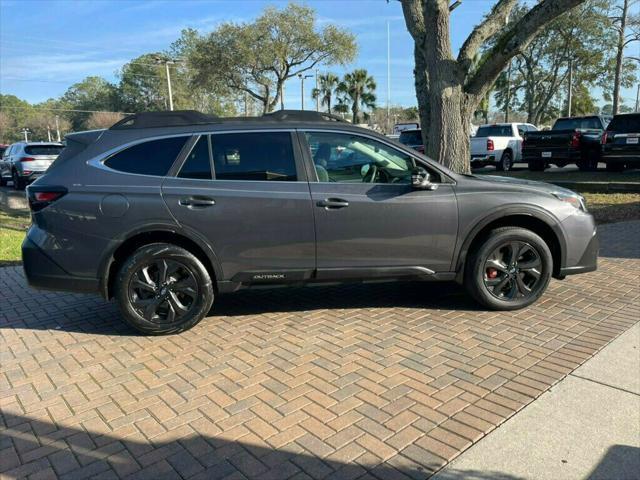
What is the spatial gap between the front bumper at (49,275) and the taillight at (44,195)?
1.12ft

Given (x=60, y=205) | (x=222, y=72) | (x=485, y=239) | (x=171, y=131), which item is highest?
(x=222, y=72)

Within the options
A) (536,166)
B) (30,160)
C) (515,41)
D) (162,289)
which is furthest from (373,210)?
(30,160)

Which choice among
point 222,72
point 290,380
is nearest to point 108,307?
point 290,380

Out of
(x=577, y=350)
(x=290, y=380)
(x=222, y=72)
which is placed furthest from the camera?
(x=222, y=72)

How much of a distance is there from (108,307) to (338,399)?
3040 mm

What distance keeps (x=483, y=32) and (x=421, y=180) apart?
588 centimetres

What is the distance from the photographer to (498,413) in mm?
3170

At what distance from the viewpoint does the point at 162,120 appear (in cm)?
471

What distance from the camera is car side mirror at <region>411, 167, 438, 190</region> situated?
15.2ft

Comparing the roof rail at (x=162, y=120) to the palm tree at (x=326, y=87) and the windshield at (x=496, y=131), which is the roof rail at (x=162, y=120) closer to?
the windshield at (x=496, y=131)

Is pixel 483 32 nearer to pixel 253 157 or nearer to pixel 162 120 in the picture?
pixel 253 157

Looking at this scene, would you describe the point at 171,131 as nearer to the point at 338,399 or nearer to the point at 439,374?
the point at 338,399

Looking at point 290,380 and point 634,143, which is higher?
point 634,143

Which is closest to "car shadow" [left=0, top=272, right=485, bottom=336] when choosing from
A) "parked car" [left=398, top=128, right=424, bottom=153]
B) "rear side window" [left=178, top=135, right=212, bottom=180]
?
"rear side window" [left=178, top=135, right=212, bottom=180]
